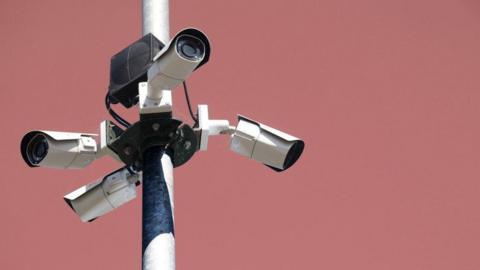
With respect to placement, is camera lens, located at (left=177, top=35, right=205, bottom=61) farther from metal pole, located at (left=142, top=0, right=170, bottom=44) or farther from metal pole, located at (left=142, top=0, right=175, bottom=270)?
metal pole, located at (left=142, top=0, right=170, bottom=44)

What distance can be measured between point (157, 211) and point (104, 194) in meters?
0.75

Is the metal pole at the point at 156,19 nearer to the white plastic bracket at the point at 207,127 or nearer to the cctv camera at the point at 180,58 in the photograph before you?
the white plastic bracket at the point at 207,127

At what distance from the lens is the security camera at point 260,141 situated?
5395mm

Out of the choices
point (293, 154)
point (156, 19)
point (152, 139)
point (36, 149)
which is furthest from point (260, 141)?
point (36, 149)

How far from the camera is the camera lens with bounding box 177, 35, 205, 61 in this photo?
471cm

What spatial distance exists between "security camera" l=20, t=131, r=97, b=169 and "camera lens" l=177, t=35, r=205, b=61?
1.02 metres

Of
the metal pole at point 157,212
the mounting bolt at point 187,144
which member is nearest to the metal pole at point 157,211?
the metal pole at point 157,212

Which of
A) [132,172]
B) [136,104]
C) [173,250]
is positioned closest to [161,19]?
[136,104]

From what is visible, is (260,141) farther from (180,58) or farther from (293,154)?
(180,58)

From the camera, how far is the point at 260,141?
17.7ft

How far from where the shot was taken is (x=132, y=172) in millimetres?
5426

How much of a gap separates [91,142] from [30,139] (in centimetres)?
37

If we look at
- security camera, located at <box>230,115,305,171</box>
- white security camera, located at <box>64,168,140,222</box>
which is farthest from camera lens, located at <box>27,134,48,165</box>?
security camera, located at <box>230,115,305,171</box>

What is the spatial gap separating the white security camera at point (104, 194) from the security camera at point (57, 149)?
163 millimetres
